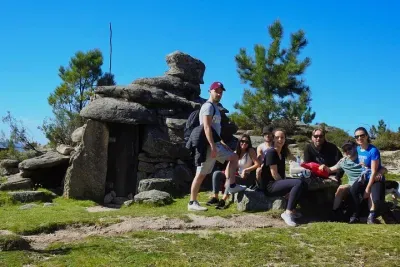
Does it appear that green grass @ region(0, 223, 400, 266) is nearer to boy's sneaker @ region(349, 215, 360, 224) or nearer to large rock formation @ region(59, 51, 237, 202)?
boy's sneaker @ region(349, 215, 360, 224)

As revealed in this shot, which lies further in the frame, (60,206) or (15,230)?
(60,206)

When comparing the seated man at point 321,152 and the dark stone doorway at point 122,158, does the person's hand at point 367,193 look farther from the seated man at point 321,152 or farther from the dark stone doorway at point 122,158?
the dark stone doorway at point 122,158

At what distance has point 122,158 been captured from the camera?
14852mm

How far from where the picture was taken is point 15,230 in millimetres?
7863

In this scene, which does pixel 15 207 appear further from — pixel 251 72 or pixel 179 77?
pixel 251 72

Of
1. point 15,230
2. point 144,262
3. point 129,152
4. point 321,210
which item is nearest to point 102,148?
point 129,152

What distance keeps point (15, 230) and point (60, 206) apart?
441 cm

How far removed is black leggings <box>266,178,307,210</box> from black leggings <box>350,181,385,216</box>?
39.0 inches

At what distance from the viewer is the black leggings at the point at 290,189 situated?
8.47 m

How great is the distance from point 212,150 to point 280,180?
4.79ft

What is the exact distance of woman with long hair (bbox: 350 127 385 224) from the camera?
335 inches

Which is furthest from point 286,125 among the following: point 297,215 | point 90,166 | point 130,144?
point 297,215

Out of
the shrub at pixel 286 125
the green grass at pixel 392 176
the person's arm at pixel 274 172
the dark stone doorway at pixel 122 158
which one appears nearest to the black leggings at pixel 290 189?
the person's arm at pixel 274 172

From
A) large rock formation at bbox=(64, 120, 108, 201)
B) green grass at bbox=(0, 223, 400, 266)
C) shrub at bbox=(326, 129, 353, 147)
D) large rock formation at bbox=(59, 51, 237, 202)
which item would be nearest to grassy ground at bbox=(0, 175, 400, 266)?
green grass at bbox=(0, 223, 400, 266)
